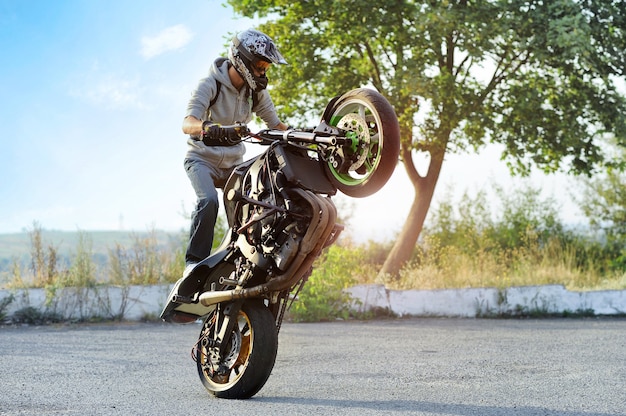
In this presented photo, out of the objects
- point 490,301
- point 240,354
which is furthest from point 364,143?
point 490,301

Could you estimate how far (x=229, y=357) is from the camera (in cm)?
588

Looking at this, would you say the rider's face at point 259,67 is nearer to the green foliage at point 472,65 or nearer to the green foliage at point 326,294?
the green foliage at point 326,294

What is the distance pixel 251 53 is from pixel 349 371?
324 centimetres

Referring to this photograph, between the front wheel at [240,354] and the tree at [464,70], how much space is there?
12.4 m

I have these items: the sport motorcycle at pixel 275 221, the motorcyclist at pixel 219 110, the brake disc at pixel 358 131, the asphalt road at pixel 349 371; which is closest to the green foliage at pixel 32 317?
the asphalt road at pixel 349 371

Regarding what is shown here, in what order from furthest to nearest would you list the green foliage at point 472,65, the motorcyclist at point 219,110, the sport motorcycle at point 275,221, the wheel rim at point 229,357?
the green foliage at point 472,65, the motorcyclist at point 219,110, the wheel rim at point 229,357, the sport motorcycle at point 275,221

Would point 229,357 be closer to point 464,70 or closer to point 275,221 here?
point 275,221

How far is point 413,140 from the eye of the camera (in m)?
20.7

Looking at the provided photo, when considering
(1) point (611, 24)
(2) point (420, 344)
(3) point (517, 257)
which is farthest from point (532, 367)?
(1) point (611, 24)

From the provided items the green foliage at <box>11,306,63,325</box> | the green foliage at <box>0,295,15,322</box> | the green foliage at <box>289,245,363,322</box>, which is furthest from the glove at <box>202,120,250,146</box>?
the green foliage at <box>0,295,15,322</box>

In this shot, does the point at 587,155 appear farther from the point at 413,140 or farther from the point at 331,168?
the point at 331,168

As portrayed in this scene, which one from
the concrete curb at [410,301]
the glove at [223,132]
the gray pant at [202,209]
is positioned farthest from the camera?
the concrete curb at [410,301]

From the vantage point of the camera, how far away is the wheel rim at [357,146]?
520 centimetres

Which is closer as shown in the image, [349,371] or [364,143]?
[364,143]
